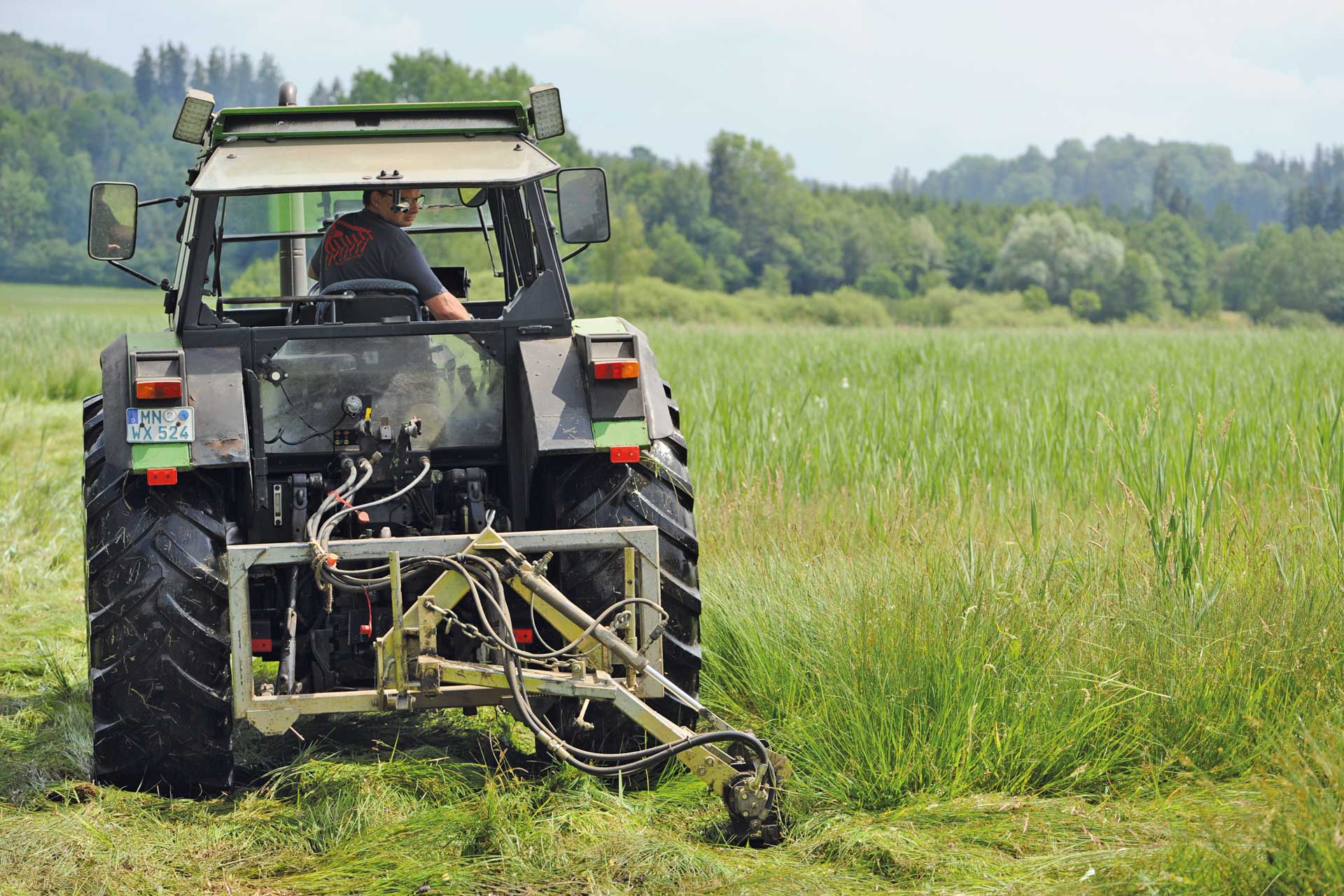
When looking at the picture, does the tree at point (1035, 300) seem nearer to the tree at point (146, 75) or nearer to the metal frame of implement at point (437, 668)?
the metal frame of implement at point (437, 668)

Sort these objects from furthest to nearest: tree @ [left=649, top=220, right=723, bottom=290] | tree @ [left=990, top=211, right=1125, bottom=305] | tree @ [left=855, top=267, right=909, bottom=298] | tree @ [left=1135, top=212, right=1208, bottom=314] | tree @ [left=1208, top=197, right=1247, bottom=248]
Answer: tree @ [left=1208, top=197, right=1247, bottom=248] → tree @ [left=1135, top=212, right=1208, bottom=314] → tree @ [left=855, top=267, right=909, bottom=298] → tree @ [left=990, top=211, right=1125, bottom=305] → tree @ [left=649, top=220, right=723, bottom=290]

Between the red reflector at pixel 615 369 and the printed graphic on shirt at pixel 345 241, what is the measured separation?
1.06 meters

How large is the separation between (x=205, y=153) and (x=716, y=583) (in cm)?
235

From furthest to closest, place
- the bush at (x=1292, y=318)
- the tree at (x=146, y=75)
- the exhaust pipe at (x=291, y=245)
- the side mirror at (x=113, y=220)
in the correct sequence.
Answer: the tree at (x=146, y=75) < the bush at (x=1292, y=318) < the exhaust pipe at (x=291, y=245) < the side mirror at (x=113, y=220)

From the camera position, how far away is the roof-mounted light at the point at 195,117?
4.46 meters

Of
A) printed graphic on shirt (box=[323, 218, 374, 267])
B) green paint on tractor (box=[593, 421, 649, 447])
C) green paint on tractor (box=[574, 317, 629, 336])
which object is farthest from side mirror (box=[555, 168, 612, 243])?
green paint on tractor (box=[593, 421, 649, 447])

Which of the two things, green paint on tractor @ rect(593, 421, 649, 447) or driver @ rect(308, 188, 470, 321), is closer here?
green paint on tractor @ rect(593, 421, 649, 447)

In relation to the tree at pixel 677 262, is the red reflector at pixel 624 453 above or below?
below

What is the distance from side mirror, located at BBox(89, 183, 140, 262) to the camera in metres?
4.35

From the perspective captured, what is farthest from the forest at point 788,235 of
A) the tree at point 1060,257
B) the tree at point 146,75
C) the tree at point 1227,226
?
the tree at point 146,75

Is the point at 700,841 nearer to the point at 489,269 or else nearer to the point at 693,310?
the point at 489,269

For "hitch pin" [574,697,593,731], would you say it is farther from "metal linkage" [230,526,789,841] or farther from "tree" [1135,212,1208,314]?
"tree" [1135,212,1208,314]

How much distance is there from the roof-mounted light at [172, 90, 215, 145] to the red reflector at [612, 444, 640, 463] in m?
1.80

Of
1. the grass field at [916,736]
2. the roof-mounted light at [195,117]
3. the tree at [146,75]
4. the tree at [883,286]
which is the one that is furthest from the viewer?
the tree at [146,75]
